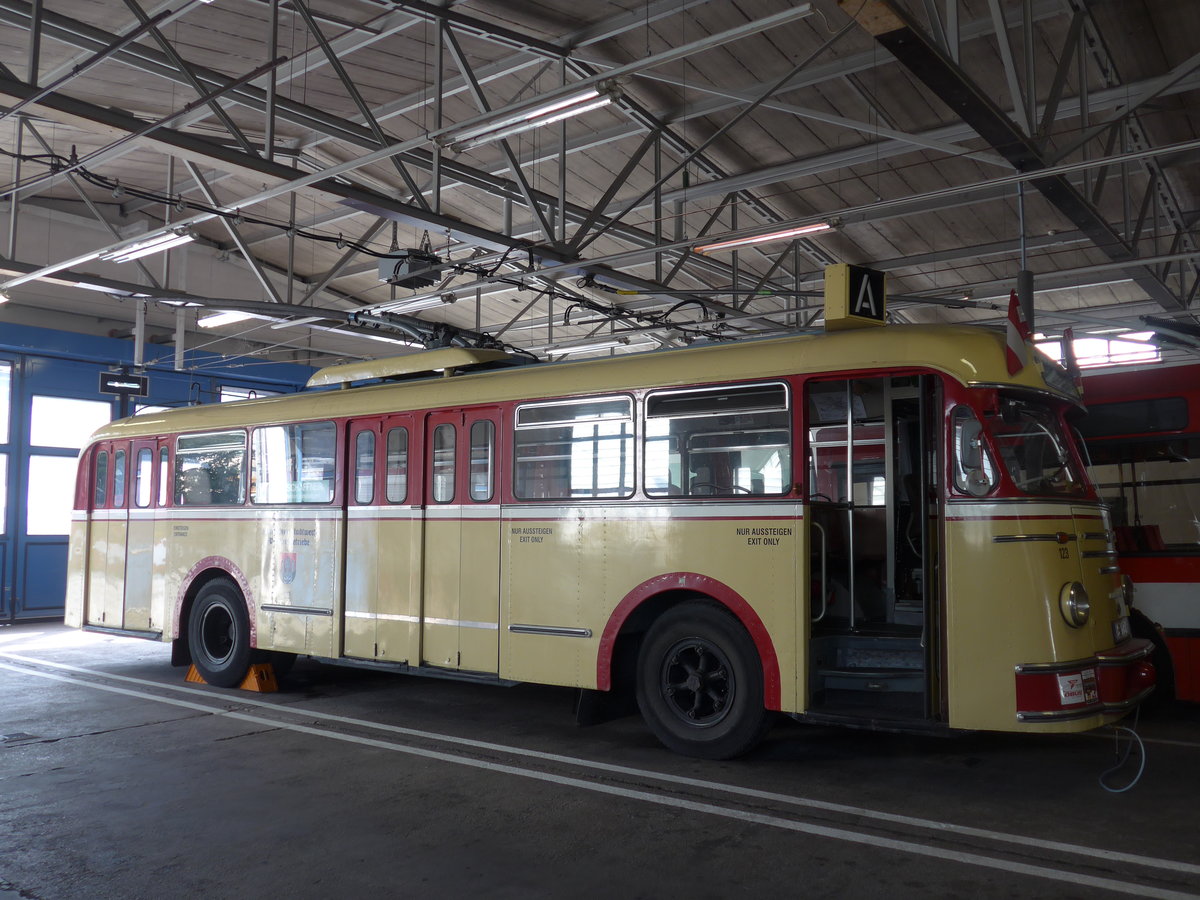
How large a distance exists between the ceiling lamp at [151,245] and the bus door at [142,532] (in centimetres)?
261

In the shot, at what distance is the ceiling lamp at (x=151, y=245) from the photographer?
1209cm

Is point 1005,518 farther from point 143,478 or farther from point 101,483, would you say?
point 101,483

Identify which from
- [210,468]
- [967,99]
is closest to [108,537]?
[210,468]

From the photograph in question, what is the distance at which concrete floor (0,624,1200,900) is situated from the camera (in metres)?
4.89

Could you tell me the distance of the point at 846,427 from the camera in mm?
7848

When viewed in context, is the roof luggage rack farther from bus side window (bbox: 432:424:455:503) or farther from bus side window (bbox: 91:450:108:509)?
bus side window (bbox: 91:450:108:509)

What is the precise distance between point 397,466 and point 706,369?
3.46 m

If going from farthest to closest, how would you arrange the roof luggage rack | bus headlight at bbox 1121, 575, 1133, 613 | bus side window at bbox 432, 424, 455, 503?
the roof luggage rack → bus side window at bbox 432, 424, 455, 503 → bus headlight at bbox 1121, 575, 1133, 613

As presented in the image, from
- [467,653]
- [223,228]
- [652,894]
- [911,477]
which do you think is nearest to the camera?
[652,894]

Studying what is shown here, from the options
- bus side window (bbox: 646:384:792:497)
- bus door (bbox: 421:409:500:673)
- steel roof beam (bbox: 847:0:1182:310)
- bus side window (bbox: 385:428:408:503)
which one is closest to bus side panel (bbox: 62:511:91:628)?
bus side window (bbox: 385:428:408:503)

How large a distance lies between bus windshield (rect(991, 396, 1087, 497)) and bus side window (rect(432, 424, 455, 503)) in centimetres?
470

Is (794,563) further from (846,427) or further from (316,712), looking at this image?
(316,712)

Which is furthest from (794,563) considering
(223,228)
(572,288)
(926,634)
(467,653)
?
(223,228)

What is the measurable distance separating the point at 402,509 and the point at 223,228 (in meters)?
14.5
